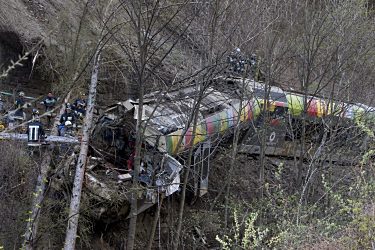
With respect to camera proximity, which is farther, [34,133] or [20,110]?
[34,133]

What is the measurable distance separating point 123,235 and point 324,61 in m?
7.42

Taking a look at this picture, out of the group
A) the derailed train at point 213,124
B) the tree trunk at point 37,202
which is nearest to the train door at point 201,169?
the derailed train at point 213,124

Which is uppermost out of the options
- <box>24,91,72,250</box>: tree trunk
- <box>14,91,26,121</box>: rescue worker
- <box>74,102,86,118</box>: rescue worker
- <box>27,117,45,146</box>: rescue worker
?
<box>74,102,86,118</box>: rescue worker

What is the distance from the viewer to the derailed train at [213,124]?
39.6 ft

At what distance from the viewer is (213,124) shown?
13586 mm

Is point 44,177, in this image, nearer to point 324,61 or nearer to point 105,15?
point 105,15

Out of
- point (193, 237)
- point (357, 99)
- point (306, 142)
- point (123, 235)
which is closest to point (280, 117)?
point (306, 142)

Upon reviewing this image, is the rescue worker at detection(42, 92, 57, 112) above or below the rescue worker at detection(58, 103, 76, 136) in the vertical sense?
above

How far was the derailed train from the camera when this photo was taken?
12078 mm

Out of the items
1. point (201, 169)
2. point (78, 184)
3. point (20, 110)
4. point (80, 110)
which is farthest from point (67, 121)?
point (20, 110)

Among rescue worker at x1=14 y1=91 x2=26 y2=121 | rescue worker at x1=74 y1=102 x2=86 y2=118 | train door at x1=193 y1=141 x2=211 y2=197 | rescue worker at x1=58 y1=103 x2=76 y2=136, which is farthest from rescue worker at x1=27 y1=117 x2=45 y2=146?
A: rescue worker at x1=74 y1=102 x2=86 y2=118

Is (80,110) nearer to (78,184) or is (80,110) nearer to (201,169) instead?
(201,169)

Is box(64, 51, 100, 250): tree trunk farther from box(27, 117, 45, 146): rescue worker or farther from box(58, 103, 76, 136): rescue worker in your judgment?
box(58, 103, 76, 136): rescue worker

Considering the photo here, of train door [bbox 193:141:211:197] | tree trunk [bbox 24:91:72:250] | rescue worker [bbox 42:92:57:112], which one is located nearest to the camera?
tree trunk [bbox 24:91:72:250]
